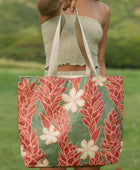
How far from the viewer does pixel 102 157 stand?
2.13 metres

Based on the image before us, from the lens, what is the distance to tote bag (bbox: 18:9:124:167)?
207cm

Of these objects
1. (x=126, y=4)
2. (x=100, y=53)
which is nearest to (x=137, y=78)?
(x=126, y=4)

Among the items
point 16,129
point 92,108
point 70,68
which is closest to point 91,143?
point 92,108

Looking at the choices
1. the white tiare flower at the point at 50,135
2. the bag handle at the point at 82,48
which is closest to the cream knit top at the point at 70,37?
the bag handle at the point at 82,48

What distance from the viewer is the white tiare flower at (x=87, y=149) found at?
209 centimetres

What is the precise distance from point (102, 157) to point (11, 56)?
19024mm

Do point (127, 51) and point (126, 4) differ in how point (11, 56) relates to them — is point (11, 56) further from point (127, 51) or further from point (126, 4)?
point (126, 4)

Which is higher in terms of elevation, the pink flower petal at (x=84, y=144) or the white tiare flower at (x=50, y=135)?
the white tiare flower at (x=50, y=135)

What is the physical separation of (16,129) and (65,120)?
220 inches

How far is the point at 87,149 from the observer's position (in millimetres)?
2100

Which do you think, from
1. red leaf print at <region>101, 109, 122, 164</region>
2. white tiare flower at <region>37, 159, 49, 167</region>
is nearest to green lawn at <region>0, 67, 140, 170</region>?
red leaf print at <region>101, 109, 122, 164</region>

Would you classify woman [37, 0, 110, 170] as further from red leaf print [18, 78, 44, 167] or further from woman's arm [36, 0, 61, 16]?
red leaf print [18, 78, 44, 167]

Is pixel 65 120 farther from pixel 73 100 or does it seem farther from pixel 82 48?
pixel 82 48

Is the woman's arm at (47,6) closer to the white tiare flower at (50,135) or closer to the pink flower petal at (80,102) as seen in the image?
the pink flower petal at (80,102)
